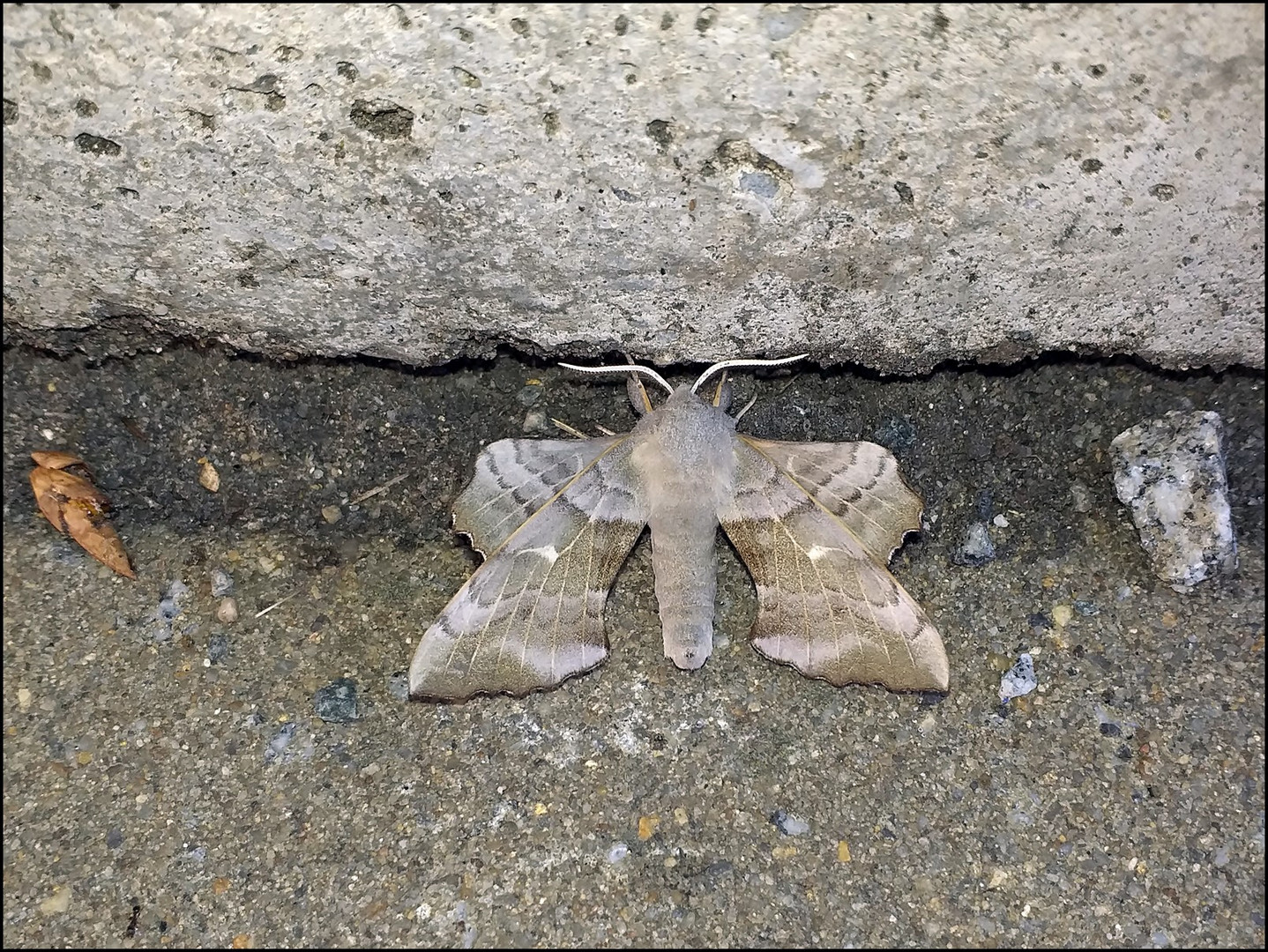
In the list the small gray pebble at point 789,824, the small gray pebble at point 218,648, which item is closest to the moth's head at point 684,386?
the small gray pebble at point 789,824

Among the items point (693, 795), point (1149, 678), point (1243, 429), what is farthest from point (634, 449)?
point (1243, 429)

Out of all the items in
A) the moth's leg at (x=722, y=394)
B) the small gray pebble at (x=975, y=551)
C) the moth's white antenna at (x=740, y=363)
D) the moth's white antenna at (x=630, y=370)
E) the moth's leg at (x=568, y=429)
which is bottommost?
the small gray pebble at (x=975, y=551)

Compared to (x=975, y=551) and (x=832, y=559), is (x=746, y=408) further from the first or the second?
(x=975, y=551)

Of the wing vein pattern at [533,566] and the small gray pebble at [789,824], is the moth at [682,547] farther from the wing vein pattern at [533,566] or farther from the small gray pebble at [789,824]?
the small gray pebble at [789,824]

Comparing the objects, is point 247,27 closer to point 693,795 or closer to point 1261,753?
point 693,795

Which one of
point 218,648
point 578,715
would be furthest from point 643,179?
point 218,648

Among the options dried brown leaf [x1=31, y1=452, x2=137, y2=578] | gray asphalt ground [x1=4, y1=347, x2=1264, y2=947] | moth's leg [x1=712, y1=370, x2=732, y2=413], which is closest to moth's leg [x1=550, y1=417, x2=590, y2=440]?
gray asphalt ground [x1=4, y1=347, x2=1264, y2=947]
